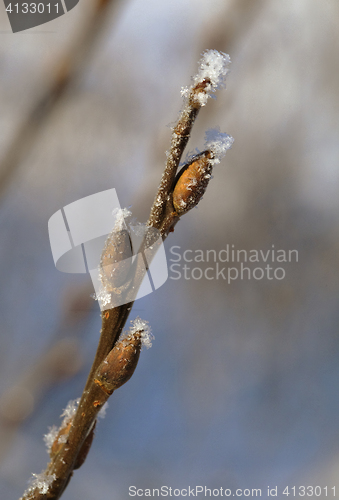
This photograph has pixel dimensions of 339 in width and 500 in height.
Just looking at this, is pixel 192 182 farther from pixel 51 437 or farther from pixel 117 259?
pixel 51 437

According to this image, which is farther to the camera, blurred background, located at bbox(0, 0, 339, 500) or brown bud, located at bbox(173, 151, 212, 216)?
blurred background, located at bbox(0, 0, 339, 500)

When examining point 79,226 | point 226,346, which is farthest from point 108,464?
point 79,226

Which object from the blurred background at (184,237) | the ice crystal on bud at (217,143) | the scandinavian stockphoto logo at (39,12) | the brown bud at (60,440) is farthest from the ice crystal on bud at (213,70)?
the scandinavian stockphoto logo at (39,12)

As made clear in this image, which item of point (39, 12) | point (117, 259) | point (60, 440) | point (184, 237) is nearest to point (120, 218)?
point (117, 259)

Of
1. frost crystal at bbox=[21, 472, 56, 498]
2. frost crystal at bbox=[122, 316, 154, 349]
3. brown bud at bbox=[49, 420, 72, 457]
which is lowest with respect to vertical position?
frost crystal at bbox=[21, 472, 56, 498]
